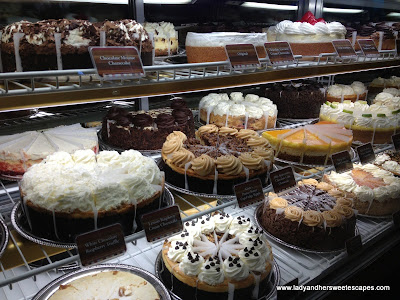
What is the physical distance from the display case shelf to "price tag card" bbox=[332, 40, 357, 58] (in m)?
0.39

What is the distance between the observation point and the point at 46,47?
162 centimetres

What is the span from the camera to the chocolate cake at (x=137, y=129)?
2.33m

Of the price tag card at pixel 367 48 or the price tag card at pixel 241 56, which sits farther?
the price tag card at pixel 367 48

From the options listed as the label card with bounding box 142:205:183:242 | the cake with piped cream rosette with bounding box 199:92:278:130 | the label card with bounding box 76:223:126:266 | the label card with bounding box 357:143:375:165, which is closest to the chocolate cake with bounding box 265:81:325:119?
the cake with piped cream rosette with bounding box 199:92:278:130

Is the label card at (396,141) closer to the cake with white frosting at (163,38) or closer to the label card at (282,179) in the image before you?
→ the label card at (282,179)

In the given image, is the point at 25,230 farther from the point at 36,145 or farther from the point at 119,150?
the point at 119,150

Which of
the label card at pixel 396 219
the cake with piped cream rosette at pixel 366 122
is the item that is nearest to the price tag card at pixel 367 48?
the cake with piped cream rosette at pixel 366 122

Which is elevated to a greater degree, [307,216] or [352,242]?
[307,216]

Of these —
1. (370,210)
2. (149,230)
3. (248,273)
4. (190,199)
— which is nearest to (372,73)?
(370,210)

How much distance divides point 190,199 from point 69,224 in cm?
93

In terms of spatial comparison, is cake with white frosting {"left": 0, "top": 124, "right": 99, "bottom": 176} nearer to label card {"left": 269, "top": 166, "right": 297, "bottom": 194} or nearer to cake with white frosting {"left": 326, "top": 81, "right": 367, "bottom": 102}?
label card {"left": 269, "top": 166, "right": 297, "bottom": 194}

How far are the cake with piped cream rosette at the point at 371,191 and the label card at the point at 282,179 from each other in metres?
0.89

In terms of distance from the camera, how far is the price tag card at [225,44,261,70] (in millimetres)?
1906

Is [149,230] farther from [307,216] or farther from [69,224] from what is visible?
[307,216]
